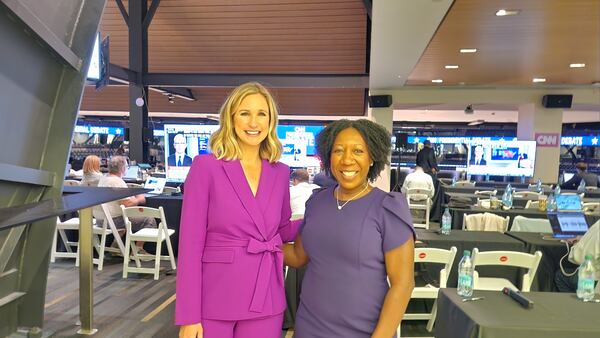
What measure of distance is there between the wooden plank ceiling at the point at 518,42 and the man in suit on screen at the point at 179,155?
3941mm

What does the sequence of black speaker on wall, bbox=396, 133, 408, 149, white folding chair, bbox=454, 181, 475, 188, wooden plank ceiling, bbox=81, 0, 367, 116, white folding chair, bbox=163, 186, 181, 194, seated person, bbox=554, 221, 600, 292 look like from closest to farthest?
seated person, bbox=554, 221, 600, 292
white folding chair, bbox=163, 186, 181, 194
wooden plank ceiling, bbox=81, 0, 367, 116
white folding chair, bbox=454, 181, 475, 188
black speaker on wall, bbox=396, 133, 408, 149

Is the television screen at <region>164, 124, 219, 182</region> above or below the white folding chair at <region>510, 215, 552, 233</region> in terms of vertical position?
above

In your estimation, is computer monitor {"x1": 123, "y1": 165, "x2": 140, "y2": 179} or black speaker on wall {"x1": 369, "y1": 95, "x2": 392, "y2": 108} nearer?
computer monitor {"x1": 123, "y1": 165, "x2": 140, "y2": 179}

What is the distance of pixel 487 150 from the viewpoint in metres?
9.92

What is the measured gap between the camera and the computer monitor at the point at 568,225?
354 centimetres

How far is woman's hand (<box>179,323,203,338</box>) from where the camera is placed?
53.9 inches

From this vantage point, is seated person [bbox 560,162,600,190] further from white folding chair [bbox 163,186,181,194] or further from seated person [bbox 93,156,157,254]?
seated person [bbox 93,156,157,254]

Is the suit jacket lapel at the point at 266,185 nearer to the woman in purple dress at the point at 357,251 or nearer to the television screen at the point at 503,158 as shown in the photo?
the woman in purple dress at the point at 357,251

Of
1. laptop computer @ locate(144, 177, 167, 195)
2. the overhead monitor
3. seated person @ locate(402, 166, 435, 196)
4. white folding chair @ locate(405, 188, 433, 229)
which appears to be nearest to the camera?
laptop computer @ locate(144, 177, 167, 195)

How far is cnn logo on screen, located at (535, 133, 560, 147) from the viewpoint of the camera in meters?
9.82

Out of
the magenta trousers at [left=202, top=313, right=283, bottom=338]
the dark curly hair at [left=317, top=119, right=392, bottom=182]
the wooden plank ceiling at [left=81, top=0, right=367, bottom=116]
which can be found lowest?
the magenta trousers at [left=202, top=313, right=283, bottom=338]

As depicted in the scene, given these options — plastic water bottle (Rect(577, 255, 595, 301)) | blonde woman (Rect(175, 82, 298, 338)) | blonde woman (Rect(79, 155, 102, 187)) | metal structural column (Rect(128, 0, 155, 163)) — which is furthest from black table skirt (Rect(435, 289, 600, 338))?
metal structural column (Rect(128, 0, 155, 163))

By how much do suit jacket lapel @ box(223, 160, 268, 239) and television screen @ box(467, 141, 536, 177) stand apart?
9.64 m

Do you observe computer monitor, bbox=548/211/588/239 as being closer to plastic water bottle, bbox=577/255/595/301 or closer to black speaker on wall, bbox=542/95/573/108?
plastic water bottle, bbox=577/255/595/301
